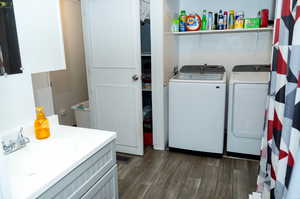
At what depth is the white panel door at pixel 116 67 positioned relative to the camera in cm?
257

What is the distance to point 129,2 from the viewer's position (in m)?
2.48

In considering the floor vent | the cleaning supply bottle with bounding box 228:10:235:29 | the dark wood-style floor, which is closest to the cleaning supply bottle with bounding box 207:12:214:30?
the cleaning supply bottle with bounding box 228:10:235:29

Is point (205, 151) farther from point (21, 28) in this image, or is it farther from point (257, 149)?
point (21, 28)

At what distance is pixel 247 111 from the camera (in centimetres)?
255

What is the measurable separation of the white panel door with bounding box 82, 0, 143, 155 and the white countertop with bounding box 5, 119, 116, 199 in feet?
4.29

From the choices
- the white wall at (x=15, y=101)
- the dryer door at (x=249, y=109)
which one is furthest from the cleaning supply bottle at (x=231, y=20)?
the white wall at (x=15, y=101)

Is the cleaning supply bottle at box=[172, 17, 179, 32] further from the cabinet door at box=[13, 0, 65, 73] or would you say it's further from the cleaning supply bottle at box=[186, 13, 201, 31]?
the cabinet door at box=[13, 0, 65, 73]

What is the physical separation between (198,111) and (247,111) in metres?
0.53

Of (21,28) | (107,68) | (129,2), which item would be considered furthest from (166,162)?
(21,28)

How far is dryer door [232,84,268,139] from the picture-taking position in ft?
8.13

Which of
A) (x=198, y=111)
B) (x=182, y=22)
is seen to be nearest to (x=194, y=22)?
(x=182, y=22)

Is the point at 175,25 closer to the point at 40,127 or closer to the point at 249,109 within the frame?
the point at 249,109

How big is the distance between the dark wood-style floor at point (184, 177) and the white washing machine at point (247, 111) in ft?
0.68

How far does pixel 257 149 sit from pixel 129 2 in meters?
2.17
